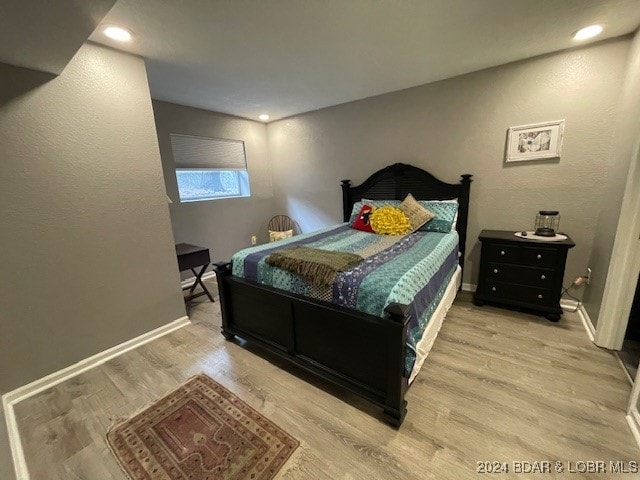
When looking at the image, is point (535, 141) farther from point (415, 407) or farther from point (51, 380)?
point (51, 380)

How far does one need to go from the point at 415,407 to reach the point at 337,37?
2.61 m

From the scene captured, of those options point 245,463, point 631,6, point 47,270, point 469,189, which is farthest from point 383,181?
point 47,270

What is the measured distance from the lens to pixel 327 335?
5.46ft

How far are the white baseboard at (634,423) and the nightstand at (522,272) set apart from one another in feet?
3.47

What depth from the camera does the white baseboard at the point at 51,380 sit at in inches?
53.5

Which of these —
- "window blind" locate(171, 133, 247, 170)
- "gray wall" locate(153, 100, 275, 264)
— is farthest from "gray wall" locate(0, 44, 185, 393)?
"window blind" locate(171, 133, 247, 170)

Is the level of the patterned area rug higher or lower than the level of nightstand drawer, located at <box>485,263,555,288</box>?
lower

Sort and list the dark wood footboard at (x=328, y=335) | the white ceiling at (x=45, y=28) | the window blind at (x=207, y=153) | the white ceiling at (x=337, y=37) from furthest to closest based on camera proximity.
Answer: the window blind at (x=207, y=153)
the white ceiling at (x=337, y=37)
the dark wood footboard at (x=328, y=335)
the white ceiling at (x=45, y=28)

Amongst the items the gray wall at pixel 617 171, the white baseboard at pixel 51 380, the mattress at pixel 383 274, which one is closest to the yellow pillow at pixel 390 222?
the mattress at pixel 383 274

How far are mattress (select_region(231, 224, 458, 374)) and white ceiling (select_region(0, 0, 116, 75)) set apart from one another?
158cm

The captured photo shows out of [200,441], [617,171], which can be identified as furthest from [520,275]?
[200,441]

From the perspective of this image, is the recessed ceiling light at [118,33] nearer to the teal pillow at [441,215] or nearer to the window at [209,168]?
the window at [209,168]

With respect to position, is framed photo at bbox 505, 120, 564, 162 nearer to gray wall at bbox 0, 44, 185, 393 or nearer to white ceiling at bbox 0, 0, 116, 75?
white ceiling at bbox 0, 0, 116, 75

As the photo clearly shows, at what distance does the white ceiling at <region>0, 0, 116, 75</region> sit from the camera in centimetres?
110
